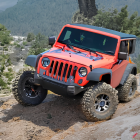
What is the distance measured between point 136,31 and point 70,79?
42.8 meters

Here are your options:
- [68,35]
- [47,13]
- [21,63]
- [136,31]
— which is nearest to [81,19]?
[136,31]

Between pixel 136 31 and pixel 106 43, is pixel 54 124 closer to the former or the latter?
pixel 106 43

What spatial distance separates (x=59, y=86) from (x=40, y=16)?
176 meters

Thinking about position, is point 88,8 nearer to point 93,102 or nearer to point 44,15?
point 93,102

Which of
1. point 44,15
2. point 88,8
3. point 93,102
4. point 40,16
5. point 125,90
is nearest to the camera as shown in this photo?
point 93,102

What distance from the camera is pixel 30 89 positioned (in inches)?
245

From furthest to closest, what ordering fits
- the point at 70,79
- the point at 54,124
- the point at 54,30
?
the point at 54,30 → the point at 54,124 → the point at 70,79

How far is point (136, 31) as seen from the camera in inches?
1745

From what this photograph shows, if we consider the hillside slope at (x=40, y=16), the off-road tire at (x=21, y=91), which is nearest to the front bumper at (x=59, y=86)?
the off-road tire at (x=21, y=91)

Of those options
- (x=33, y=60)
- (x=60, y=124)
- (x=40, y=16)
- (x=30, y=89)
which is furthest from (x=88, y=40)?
(x=40, y=16)

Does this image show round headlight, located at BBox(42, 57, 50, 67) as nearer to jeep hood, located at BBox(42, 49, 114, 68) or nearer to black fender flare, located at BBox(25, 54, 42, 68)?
jeep hood, located at BBox(42, 49, 114, 68)

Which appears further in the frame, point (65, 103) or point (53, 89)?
A: point (65, 103)

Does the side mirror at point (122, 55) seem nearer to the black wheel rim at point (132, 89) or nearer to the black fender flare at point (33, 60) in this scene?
the black wheel rim at point (132, 89)

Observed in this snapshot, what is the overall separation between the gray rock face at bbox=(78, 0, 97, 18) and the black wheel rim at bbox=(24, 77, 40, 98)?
54.5 m
